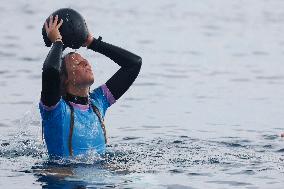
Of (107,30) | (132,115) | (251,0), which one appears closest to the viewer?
(132,115)

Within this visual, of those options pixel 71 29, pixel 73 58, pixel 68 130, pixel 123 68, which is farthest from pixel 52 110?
pixel 123 68

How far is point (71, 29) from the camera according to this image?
12.9 meters

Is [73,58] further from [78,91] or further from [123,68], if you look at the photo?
[123,68]

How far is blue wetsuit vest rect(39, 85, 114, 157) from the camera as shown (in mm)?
12461

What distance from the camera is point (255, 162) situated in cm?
1392

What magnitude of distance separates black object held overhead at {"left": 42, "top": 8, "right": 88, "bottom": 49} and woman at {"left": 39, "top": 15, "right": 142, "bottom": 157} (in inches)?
5.1

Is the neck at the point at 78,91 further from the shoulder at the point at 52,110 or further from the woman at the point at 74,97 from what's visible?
the shoulder at the point at 52,110

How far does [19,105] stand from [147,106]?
258 centimetres

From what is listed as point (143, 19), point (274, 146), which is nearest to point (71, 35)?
point (274, 146)

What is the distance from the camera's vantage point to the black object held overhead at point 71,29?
12.9m

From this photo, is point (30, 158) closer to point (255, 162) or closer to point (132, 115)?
point (255, 162)

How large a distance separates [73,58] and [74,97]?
0.53m

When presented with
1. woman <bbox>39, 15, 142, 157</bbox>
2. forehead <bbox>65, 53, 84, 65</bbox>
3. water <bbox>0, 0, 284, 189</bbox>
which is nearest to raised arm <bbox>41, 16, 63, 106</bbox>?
woman <bbox>39, 15, 142, 157</bbox>

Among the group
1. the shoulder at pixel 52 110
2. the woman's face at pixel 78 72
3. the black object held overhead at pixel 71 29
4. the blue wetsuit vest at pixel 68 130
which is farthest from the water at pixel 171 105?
the black object held overhead at pixel 71 29
